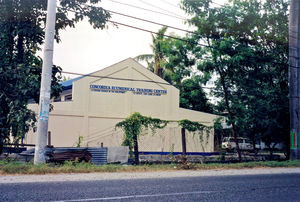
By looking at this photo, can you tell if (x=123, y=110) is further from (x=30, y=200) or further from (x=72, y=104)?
(x=30, y=200)

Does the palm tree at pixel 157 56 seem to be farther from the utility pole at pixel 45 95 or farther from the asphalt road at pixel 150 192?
the asphalt road at pixel 150 192

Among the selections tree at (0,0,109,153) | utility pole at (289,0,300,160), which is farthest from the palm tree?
tree at (0,0,109,153)

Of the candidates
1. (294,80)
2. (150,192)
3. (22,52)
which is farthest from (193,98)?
(150,192)

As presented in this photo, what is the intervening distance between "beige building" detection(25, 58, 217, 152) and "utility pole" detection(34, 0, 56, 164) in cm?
1143

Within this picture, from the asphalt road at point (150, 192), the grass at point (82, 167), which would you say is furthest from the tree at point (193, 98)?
the asphalt road at point (150, 192)

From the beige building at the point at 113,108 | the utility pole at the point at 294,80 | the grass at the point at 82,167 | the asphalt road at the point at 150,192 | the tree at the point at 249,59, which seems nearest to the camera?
the asphalt road at the point at 150,192

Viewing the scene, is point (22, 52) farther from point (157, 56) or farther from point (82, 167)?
point (157, 56)

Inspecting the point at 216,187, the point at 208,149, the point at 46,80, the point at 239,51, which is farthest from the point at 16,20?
the point at 208,149

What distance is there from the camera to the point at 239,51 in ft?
68.6

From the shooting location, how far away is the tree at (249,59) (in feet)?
68.1

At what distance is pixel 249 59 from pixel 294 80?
10.5ft

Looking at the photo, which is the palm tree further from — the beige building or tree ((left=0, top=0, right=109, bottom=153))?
tree ((left=0, top=0, right=109, bottom=153))

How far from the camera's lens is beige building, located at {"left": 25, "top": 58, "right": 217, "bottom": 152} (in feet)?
82.5

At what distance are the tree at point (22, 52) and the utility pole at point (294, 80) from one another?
11.6 metres
